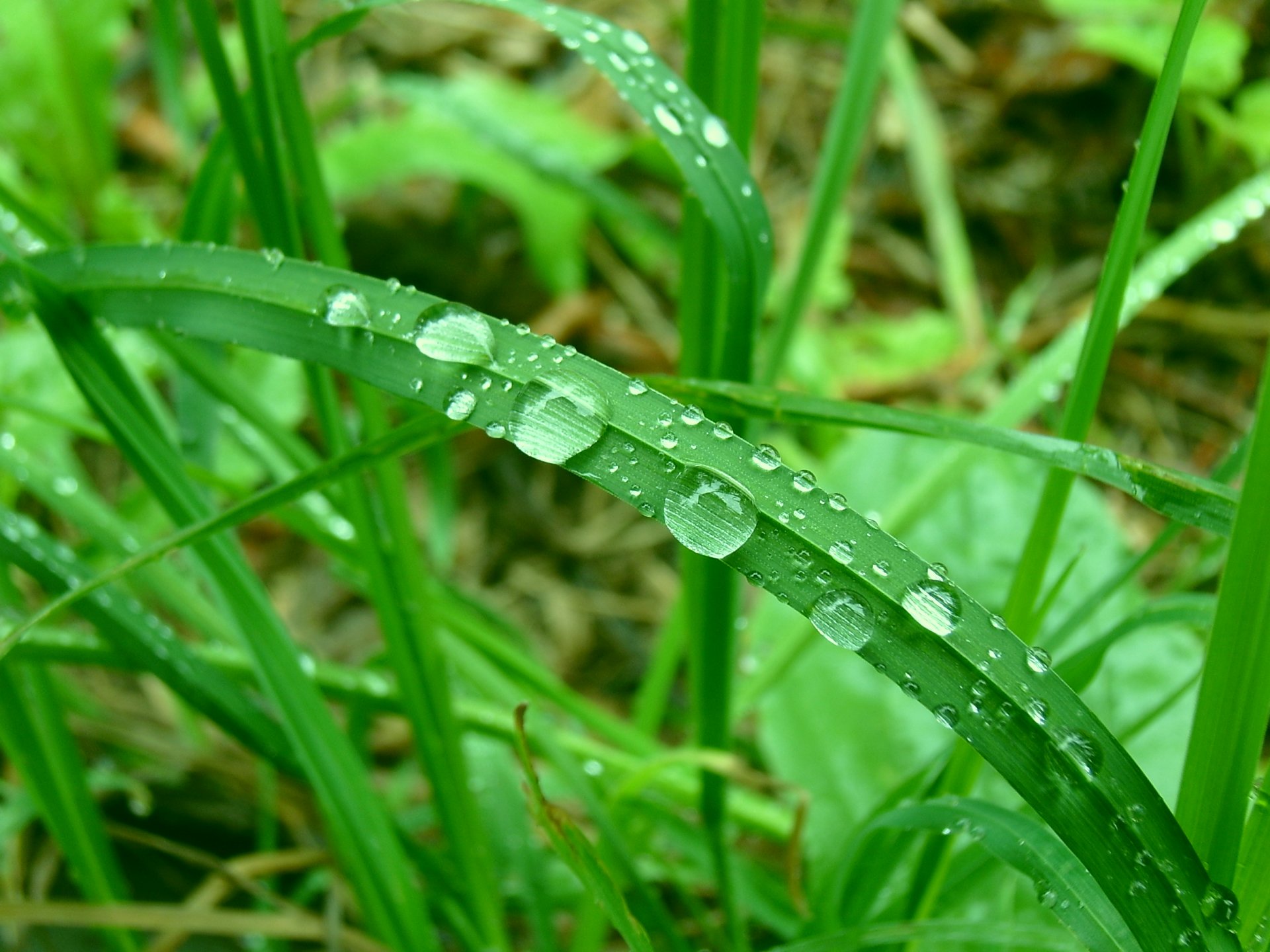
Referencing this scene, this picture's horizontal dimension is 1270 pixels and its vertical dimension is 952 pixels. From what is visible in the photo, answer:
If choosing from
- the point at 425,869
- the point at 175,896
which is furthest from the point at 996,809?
the point at 175,896

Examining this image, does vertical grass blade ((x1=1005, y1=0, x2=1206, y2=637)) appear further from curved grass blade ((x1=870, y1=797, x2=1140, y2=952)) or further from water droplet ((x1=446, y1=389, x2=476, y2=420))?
water droplet ((x1=446, y1=389, x2=476, y2=420))

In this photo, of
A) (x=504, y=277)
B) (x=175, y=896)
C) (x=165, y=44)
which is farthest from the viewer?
(x=504, y=277)

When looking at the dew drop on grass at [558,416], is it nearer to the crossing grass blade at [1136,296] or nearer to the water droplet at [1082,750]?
the water droplet at [1082,750]

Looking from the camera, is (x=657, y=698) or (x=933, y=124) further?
(x=933, y=124)

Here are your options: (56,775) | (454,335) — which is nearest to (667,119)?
(454,335)

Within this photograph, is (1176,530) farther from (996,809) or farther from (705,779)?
(705,779)

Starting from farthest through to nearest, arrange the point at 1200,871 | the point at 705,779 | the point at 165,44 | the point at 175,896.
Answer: the point at 165,44, the point at 175,896, the point at 705,779, the point at 1200,871

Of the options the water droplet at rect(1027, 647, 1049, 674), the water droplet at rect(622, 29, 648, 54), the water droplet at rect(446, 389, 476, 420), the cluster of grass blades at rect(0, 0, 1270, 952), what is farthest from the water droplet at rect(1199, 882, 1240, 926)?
the water droplet at rect(622, 29, 648, 54)
